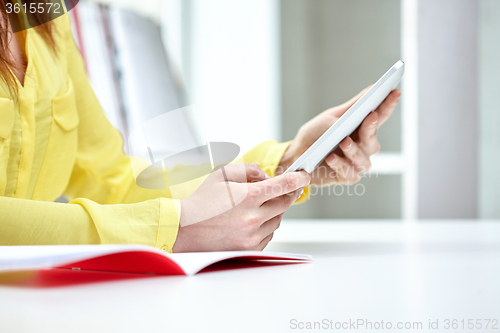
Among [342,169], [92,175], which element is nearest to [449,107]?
[342,169]

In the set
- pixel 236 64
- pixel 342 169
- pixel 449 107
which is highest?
pixel 236 64

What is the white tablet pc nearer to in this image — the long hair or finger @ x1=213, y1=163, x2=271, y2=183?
finger @ x1=213, y1=163, x2=271, y2=183

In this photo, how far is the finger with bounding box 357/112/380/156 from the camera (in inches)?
19.5

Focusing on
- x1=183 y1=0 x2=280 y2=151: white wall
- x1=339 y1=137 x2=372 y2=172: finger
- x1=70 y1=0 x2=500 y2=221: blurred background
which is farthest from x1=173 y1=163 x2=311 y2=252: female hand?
x1=183 y1=0 x2=280 y2=151: white wall

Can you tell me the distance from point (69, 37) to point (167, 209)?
433mm

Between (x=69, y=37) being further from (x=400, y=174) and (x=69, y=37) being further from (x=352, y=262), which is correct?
(x=400, y=174)

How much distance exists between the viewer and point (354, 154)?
1.75 feet

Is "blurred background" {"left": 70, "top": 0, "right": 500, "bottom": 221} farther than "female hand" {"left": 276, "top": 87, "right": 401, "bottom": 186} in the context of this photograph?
Yes

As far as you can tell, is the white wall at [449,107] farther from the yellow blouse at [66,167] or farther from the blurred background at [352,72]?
the yellow blouse at [66,167]

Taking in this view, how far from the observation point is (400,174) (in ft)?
6.27

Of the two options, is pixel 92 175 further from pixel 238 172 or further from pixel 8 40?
pixel 238 172

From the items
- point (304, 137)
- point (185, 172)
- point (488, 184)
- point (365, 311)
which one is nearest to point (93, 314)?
point (365, 311)

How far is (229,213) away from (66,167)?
340mm

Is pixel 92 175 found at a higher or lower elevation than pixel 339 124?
lower
